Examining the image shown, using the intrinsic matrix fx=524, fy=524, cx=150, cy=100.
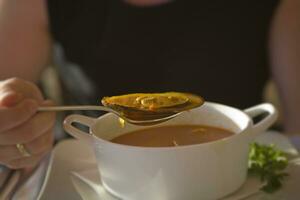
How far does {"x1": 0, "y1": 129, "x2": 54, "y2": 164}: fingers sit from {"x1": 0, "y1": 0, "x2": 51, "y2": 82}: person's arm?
479 mm

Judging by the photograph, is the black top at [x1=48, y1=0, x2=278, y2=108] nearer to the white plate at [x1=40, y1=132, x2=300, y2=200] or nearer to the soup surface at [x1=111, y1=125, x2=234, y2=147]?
the white plate at [x1=40, y1=132, x2=300, y2=200]

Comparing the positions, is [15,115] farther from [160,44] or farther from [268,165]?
[160,44]

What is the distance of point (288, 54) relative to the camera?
120 cm

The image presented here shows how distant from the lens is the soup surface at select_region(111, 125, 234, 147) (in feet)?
2.09

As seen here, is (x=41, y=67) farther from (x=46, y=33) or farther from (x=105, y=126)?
(x=105, y=126)

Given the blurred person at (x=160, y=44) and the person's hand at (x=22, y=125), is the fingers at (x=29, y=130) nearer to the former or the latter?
the person's hand at (x=22, y=125)

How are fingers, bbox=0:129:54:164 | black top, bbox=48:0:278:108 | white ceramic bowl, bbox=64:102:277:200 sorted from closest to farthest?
white ceramic bowl, bbox=64:102:277:200
fingers, bbox=0:129:54:164
black top, bbox=48:0:278:108

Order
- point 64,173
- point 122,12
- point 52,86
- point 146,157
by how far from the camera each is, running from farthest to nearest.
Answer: point 52,86
point 122,12
point 64,173
point 146,157

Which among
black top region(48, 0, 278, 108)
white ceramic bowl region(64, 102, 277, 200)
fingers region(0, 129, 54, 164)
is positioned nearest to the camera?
white ceramic bowl region(64, 102, 277, 200)

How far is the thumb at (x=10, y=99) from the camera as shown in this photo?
0.66 metres

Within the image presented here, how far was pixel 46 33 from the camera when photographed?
122cm

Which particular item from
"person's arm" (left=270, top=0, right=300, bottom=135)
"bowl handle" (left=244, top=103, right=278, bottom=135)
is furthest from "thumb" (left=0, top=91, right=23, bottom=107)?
"person's arm" (left=270, top=0, right=300, bottom=135)

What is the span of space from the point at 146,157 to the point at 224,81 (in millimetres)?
628

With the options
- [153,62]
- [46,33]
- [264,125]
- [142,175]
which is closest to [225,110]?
[264,125]
